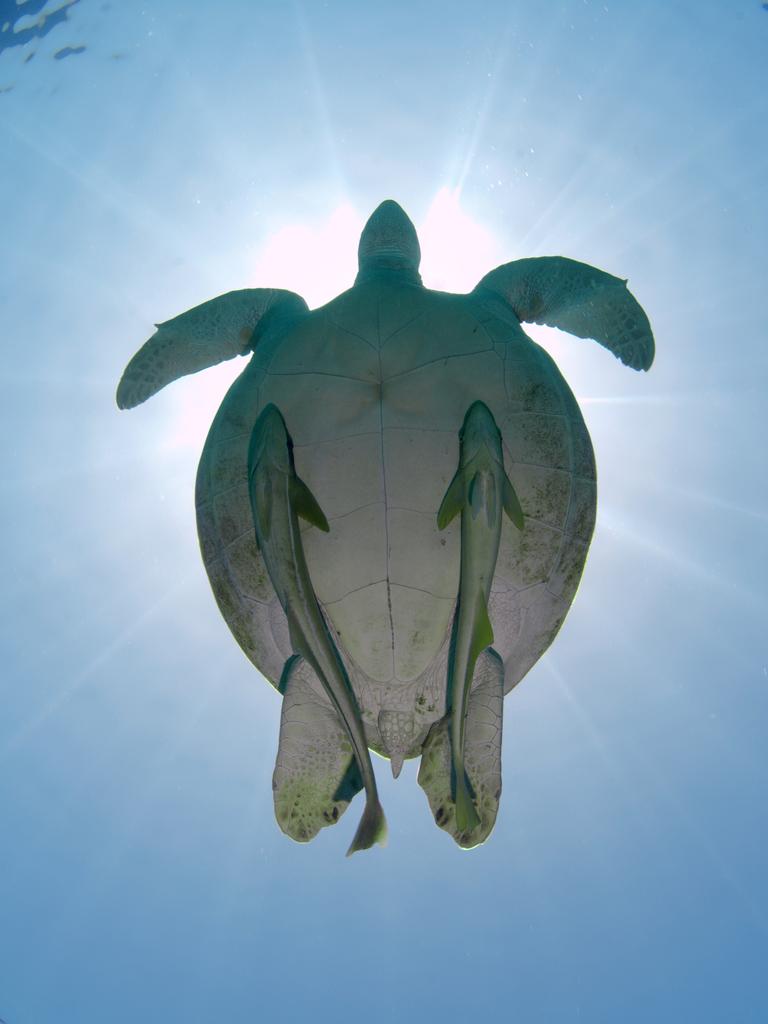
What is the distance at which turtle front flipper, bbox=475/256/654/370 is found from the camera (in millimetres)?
2969

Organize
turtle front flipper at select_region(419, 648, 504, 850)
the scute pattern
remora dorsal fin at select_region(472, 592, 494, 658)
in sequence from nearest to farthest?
remora dorsal fin at select_region(472, 592, 494, 658)
the scute pattern
turtle front flipper at select_region(419, 648, 504, 850)

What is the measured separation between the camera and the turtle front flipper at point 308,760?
8.60ft

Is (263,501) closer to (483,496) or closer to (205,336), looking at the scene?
(483,496)

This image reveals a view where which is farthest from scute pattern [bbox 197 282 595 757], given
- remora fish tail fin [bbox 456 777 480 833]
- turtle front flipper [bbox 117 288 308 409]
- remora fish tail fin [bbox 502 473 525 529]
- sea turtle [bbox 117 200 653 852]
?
turtle front flipper [bbox 117 288 308 409]

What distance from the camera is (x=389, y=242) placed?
A: 369 centimetres

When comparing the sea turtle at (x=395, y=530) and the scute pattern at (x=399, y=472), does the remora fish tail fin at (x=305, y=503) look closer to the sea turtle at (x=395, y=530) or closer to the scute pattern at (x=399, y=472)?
the sea turtle at (x=395, y=530)

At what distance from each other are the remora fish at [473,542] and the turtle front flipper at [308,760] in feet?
2.59

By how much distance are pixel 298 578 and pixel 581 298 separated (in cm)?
206

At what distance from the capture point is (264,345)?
2.67 m

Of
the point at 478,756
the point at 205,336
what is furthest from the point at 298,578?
the point at 205,336

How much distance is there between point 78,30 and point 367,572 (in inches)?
403

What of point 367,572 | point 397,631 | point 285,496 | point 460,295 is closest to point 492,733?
point 397,631

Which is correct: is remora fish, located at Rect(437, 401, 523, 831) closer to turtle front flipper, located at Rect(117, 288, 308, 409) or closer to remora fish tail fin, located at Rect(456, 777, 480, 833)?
remora fish tail fin, located at Rect(456, 777, 480, 833)

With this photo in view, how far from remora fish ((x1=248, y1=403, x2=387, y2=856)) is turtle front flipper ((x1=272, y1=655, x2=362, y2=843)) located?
0.57 m
